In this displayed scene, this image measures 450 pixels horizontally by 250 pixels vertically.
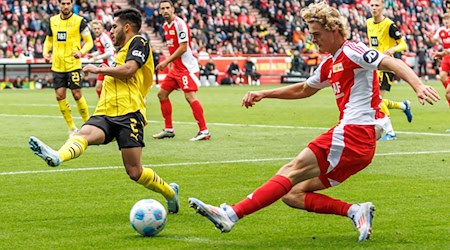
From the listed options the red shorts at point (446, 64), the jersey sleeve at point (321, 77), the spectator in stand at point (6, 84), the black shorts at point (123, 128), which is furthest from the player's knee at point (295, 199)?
the spectator in stand at point (6, 84)

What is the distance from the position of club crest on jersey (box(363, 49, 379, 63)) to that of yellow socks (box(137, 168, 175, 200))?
8.25 ft

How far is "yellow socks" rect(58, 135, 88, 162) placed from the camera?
29.6 ft

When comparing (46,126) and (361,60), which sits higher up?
(361,60)

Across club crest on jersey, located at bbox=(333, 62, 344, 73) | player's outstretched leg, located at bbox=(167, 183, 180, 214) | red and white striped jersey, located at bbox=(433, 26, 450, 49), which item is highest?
club crest on jersey, located at bbox=(333, 62, 344, 73)

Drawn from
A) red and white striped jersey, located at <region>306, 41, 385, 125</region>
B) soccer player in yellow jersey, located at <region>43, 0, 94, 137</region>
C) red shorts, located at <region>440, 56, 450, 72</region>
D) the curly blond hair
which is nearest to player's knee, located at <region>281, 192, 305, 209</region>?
red and white striped jersey, located at <region>306, 41, 385, 125</region>

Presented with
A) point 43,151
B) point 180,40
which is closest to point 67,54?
point 180,40

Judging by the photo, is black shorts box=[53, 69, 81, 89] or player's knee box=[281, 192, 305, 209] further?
black shorts box=[53, 69, 81, 89]

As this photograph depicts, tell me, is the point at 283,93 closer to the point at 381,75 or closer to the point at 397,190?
the point at 397,190

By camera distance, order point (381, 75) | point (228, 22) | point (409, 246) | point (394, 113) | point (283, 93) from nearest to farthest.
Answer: point (409, 246)
point (283, 93)
point (381, 75)
point (394, 113)
point (228, 22)

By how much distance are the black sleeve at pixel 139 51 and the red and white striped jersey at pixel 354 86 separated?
2.20 metres

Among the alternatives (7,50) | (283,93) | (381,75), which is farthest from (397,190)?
(7,50)

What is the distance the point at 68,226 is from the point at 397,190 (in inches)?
155

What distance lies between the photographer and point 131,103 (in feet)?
31.5

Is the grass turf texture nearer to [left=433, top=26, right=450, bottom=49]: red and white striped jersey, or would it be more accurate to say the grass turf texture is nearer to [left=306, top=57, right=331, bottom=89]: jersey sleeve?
[left=306, top=57, right=331, bottom=89]: jersey sleeve
